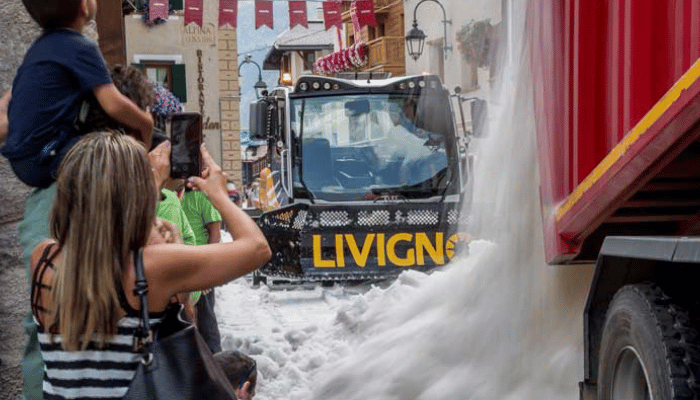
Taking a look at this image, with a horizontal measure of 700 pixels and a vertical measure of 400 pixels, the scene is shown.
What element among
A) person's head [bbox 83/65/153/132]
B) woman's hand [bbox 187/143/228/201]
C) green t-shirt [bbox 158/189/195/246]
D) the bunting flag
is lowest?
green t-shirt [bbox 158/189/195/246]

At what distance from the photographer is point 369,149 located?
16.2m

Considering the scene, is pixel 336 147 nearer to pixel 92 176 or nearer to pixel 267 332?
pixel 267 332

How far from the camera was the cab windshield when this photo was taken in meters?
16.0

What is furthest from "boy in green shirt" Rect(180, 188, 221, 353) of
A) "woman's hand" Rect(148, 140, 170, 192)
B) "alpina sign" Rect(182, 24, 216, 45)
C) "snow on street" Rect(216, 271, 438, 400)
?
"alpina sign" Rect(182, 24, 216, 45)

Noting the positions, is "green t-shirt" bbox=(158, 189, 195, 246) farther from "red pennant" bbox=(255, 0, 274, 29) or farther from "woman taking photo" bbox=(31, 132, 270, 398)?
"red pennant" bbox=(255, 0, 274, 29)

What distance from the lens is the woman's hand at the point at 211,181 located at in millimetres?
3307

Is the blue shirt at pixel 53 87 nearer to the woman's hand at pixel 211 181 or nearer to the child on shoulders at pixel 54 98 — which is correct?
the child on shoulders at pixel 54 98

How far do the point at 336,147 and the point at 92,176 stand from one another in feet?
43.4

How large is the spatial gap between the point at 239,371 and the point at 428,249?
10.0 m

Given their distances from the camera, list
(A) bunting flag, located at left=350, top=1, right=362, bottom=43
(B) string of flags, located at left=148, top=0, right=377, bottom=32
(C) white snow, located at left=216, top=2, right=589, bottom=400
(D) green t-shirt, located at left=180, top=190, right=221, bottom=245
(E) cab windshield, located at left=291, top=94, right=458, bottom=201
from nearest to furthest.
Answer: (C) white snow, located at left=216, top=2, right=589, bottom=400, (D) green t-shirt, located at left=180, top=190, right=221, bottom=245, (E) cab windshield, located at left=291, top=94, right=458, bottom=201, (B) string of flags, located at left=148, top=0, right=377, bottom=32, (A) bunting flag, located at left=350, top=1, right=362, bottom=43

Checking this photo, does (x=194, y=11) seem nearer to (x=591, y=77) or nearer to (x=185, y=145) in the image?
(x=591, y=77)

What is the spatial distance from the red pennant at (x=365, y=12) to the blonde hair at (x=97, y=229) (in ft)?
85.2

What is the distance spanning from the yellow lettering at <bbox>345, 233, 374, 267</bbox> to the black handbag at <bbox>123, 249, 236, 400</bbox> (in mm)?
11551

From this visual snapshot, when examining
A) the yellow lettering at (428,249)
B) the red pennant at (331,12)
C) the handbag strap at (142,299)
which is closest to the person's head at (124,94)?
the handbag strap at (142,299)
